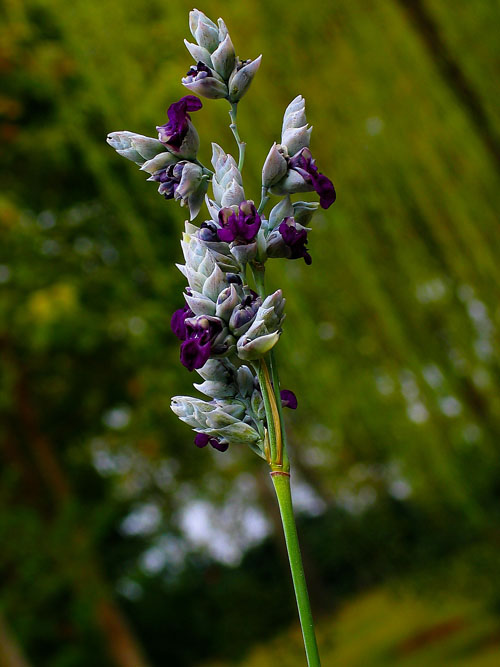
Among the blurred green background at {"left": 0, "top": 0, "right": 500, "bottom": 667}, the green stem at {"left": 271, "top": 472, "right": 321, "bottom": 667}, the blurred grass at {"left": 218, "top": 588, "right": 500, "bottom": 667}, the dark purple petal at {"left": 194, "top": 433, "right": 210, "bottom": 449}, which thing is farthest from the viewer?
the blurred grass at {"left": 218, "top": 588, "right": 500, "bottom": 667}

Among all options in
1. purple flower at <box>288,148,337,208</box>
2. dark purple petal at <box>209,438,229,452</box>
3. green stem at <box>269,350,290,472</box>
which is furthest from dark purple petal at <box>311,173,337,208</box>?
dark purple petal at <box>209,438,229,452</box>

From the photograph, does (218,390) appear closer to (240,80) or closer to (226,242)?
(226,242)

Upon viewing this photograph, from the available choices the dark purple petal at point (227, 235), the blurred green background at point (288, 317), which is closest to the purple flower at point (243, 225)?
the dark purple petal at point (227, 235)

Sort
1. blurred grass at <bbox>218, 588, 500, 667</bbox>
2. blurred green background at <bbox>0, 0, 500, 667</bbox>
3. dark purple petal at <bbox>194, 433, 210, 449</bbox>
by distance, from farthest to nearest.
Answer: blurred grass at <bbox>218, 588, 500, 667</bbox>, blurred green background at <bbox>0, 0, 500, 667</bbox>, dark purple petal at <bbox>194, 433, 210, 449</bbox>

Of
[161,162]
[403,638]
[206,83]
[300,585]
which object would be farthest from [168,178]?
[403,638]

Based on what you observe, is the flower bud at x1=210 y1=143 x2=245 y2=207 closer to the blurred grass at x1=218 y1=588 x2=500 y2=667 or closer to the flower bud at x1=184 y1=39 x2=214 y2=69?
the flower bud at x1=184 y1=39 x2=214 y2=69

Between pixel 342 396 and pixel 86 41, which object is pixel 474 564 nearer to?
pixel 342 396
